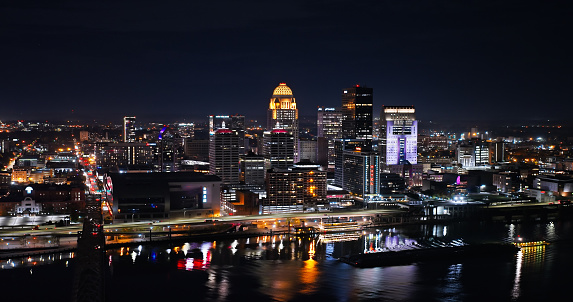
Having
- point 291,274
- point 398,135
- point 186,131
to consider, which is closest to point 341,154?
point 398,135

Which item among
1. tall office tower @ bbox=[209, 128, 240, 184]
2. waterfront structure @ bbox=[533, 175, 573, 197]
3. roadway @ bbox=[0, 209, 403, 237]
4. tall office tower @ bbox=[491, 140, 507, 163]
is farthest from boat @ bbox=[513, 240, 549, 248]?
tall office tower @ bbox=[491, 140, 507, 163]

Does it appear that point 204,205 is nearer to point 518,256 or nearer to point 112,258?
point 112,258

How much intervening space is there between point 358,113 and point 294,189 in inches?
388

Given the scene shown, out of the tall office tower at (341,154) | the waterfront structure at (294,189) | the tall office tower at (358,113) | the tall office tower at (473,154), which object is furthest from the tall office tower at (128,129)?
the waterfront structure at (294,189)

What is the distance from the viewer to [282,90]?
35812 mm

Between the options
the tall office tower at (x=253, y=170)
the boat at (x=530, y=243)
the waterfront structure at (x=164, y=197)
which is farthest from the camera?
the tall office tower at (x=253, y=170)

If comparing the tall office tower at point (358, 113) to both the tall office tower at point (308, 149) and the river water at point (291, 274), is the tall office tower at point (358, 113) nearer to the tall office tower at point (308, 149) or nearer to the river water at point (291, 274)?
the tall office tower at point (308, 149)

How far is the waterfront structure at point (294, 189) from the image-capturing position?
66.7 ft

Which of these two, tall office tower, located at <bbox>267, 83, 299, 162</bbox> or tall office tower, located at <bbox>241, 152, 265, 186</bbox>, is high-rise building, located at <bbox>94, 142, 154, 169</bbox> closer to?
tall office tower, located at <bbox>267, 83, 299, 162</bbox>

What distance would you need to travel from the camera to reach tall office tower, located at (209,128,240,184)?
982 inches

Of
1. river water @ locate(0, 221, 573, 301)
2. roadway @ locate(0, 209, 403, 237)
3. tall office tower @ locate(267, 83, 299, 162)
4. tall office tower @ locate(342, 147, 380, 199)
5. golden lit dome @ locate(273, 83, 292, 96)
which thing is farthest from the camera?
golden lit dome @ locate(273, 83, 292, 96)

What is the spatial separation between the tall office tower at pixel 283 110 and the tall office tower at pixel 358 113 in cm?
501

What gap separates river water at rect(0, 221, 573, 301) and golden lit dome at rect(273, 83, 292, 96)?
1995cm

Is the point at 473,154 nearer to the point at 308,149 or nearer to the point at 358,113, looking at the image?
the point at 358,113
